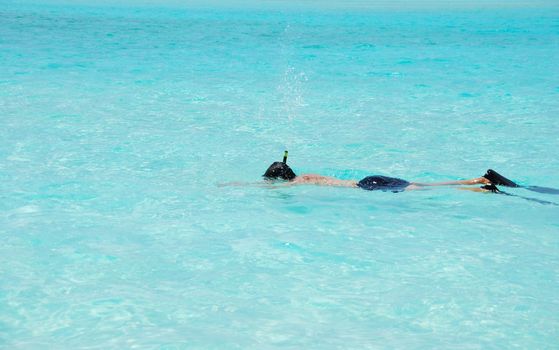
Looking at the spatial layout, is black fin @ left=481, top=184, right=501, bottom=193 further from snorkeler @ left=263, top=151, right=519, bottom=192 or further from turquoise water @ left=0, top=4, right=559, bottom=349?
turquoise water @ left=0, top=4, right=559, bottom=349

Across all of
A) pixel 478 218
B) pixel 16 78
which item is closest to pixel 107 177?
pixel 478 218

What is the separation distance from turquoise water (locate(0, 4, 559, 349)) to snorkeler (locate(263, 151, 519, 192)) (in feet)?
0.36

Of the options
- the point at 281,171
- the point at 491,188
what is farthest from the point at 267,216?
the point at 491,188

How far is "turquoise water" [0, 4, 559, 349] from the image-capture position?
4059 millimetres

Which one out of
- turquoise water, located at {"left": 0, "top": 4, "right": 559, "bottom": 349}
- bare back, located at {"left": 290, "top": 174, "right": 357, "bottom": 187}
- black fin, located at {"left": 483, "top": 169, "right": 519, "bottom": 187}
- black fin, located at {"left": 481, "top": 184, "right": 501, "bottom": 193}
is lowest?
turquoise water, located at {"left": 0, "top": 4, "right": 559, "bottom": 349}

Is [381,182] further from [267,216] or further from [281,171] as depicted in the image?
[267,216]

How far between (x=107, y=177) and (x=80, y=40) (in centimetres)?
1345

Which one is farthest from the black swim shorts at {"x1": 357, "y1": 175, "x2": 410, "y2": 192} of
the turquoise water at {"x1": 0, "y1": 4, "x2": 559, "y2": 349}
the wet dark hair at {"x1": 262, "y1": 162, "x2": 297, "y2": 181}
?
the wet dark hair at {"x1": 262, "y1": 162, "x2": 297, "y2": 181}

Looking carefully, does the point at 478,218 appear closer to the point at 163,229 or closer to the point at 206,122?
the point at 163,229

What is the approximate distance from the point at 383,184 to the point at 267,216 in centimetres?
110

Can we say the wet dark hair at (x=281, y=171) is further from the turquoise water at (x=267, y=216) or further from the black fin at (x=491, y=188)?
the black fin at (x=491, y=188)

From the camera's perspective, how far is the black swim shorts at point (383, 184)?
20.0ft

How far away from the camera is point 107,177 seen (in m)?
6.88

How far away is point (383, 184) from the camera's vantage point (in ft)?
20.2
